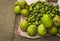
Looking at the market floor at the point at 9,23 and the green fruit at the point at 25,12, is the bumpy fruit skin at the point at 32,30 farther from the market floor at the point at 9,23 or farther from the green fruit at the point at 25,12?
the green fruit at the point at 25,12

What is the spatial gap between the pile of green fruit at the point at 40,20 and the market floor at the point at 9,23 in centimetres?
8

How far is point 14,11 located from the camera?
1.70 meters

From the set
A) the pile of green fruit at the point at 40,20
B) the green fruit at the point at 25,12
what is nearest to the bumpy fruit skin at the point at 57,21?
the pile of green fruit at the point at 40,20

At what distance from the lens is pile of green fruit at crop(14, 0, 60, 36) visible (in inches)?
54.2

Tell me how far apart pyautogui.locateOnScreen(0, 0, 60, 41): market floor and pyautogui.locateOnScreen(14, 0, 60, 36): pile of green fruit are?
0.08m

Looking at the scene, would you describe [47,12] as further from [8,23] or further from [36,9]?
[8,23]

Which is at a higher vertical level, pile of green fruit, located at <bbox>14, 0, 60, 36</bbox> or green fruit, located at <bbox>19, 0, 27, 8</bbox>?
green fruit, located at <bbox>19, 0, 27, 8</bbox>

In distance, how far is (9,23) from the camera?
5.26 ft

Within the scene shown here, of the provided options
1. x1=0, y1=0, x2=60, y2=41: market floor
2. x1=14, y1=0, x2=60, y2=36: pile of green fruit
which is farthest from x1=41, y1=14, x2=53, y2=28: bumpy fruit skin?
x1=0, y1=0, x2=60, y2=41: market floor

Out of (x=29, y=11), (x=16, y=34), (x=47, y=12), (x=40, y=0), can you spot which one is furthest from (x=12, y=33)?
(x=40, y=0)

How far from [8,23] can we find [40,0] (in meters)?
0.43

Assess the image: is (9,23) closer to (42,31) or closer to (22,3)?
(22,3)

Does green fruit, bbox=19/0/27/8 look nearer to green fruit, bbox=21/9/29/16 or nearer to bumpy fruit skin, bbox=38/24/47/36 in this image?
green fruit, bbox=21/9/29/16

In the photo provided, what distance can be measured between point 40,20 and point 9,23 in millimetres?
328
